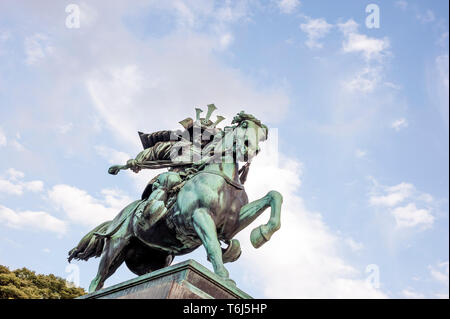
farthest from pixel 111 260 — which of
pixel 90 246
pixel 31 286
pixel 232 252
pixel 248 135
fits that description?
pixel 31 286

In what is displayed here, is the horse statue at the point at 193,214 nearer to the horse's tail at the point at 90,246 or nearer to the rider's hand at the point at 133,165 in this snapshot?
the horse's tail at the point at 90,246

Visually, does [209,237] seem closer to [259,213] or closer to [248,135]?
[259,213]

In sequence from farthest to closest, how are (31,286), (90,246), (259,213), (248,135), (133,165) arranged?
(31,286)
(133,165)
(90,246)
(248,135)
(259,213)

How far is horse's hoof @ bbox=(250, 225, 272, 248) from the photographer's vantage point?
5816 mm

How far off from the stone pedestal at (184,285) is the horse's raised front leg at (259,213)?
89cm

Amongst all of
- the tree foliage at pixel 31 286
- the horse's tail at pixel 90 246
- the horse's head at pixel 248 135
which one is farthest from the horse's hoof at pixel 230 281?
the tree foliage at pixel 31 286

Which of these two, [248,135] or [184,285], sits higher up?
[248,135]

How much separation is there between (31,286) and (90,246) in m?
15.8

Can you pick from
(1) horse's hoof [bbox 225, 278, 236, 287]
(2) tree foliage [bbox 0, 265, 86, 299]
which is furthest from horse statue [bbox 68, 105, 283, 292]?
(2) tree foliage [bbox 0, 265, 86, 299]

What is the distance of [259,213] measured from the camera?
6199 mm

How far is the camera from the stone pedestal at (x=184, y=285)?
469 centimetres

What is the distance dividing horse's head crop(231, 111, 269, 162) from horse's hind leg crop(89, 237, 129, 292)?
1932 millimetres
